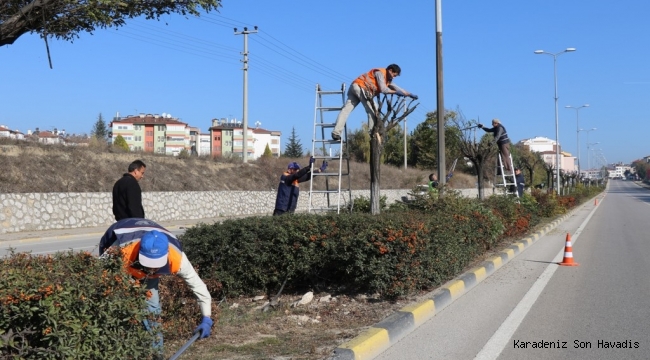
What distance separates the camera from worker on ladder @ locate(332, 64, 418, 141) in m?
9.95

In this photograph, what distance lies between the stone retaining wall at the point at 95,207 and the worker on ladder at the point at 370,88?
23.8 ft

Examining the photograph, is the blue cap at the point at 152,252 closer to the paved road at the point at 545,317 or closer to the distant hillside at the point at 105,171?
the paved road at the point at 545,317

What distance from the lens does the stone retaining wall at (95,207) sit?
20.9 metres

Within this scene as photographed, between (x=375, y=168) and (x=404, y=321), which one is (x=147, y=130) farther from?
(x=404, y=321)

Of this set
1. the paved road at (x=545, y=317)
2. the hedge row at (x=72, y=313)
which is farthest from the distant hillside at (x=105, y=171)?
the hedge row at (x=72, y=313)

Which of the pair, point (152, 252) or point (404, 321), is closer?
point (152, 252)

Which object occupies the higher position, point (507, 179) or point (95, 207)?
point (507, 179)

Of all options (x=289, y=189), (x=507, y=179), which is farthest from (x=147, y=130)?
(x=289, y=189)

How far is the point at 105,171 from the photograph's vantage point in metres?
28.8

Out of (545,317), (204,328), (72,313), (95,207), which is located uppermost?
(72,313)

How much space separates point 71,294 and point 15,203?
19308 millimetres

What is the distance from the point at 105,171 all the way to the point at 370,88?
21615 millimetres

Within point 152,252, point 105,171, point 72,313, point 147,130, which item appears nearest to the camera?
point 72,313

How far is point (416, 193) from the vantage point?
1259 cm
